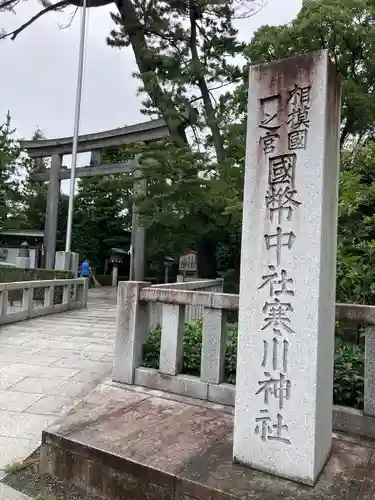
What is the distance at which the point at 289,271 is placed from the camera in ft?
8.28

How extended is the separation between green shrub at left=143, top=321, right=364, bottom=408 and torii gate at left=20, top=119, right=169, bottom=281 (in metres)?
9.91

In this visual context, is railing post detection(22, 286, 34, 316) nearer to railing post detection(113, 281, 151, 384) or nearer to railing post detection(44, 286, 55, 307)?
railing post detection(44, 286, 55, 307)

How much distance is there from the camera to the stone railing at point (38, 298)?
8.11 metres

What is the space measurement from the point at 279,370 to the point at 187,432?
1.02 m

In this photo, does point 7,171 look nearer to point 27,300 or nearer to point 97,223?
point 97,223

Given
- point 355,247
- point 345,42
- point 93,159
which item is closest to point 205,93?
point 345,42

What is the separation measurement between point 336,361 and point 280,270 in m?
1.57

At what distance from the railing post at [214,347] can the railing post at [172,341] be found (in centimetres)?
31

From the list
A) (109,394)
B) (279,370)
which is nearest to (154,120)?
(109,394)

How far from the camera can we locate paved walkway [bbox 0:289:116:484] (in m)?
3.43

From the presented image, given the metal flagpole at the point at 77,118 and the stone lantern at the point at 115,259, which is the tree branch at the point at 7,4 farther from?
the stone lantern at the point at 115,259

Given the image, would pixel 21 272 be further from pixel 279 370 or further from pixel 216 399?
pixel 279 370

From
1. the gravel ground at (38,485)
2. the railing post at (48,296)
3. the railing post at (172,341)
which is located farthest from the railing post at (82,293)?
the gravel ground at (38,485)

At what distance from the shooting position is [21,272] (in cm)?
1155
